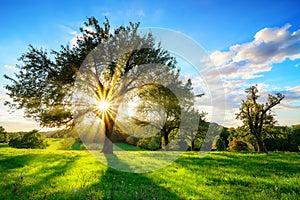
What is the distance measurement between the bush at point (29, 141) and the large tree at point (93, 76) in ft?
91.1

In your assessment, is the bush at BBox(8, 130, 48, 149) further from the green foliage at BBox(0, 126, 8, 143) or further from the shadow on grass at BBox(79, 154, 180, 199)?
the shadow on grass at BBox(79, 154, 180, 199)

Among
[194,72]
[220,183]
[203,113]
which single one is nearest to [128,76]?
[194,72]

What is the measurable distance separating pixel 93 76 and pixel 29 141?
3298cm

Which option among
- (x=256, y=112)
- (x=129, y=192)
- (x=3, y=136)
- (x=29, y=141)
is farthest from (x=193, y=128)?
(x=3, y=136)

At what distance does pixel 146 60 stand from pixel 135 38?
276 centimetres

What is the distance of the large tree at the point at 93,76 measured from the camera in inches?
848

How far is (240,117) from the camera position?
28031mm

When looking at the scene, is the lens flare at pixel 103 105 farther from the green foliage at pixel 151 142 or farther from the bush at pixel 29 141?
the bush at pixel 29 141

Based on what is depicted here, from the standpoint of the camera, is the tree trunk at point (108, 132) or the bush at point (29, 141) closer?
the tree trunk at point (108, 132)

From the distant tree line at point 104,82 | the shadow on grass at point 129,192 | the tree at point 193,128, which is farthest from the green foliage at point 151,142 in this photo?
the shadow on grass at point 129,192

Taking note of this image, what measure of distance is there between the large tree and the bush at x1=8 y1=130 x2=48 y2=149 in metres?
27.8

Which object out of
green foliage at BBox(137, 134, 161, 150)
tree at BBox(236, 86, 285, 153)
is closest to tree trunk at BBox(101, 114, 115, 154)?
tree at BBox(236, 86, 285, 153)

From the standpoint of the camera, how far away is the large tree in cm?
2153

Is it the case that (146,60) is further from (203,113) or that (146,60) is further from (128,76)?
(203,113)
